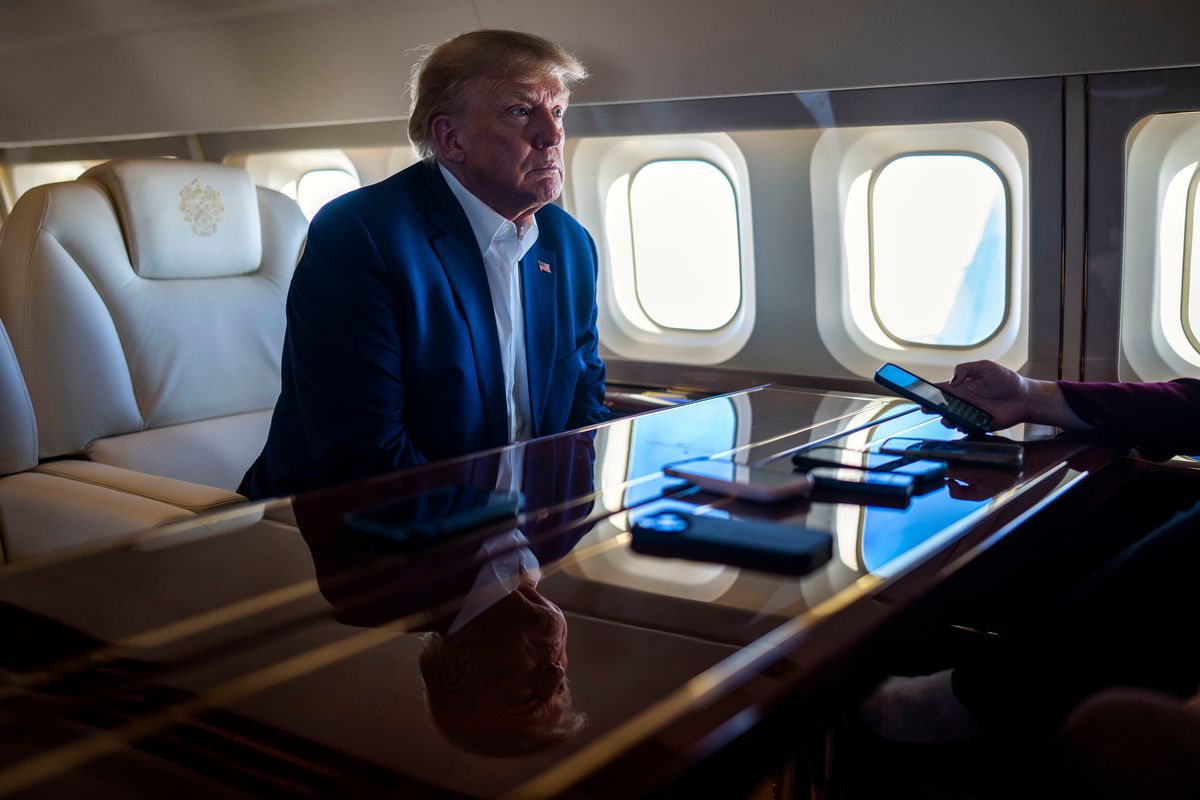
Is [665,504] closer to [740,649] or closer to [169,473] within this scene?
[740,649]

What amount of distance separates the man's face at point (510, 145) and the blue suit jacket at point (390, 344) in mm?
90

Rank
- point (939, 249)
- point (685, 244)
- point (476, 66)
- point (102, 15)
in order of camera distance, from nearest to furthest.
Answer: point (476, 66) < point (939, 249) < point (685, 244) < point (102, 15)

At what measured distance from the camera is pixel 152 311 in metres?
2.77

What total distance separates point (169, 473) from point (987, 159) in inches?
92.3

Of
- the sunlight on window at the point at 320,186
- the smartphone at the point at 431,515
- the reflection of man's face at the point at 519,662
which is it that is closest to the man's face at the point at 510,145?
the smartphone at the point at 431,515

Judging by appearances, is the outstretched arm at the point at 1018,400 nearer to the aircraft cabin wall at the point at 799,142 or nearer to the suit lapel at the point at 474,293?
the aircraft cabin wall at the point at 799,142

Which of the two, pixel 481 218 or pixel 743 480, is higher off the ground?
pixel 481 218

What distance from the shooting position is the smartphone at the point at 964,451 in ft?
5.90

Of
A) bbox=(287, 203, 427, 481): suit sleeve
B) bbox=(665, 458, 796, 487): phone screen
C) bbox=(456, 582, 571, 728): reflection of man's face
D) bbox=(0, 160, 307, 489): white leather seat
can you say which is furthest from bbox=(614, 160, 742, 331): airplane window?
bbox=(456, 582, 571, 728): reflection of man's face

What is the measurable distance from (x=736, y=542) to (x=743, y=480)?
1.04 feet

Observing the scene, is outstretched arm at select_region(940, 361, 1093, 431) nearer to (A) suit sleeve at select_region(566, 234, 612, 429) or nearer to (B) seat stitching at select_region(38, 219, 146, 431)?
(A) suit sleeve at select_region(566, 234, 612, 429)

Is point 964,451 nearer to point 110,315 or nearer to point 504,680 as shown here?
point 504,680

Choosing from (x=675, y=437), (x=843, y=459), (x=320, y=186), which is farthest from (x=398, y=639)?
(x=320, y=186)

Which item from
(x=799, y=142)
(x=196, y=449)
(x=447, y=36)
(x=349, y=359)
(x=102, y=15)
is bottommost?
(x=196, y=449)
